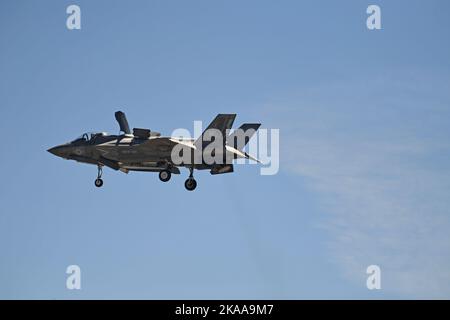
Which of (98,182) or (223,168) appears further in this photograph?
(98,182)

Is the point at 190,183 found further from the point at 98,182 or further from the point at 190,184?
the point at 98,182

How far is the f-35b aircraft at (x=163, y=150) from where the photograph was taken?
7131 centimetres

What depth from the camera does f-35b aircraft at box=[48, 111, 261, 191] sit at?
234ft

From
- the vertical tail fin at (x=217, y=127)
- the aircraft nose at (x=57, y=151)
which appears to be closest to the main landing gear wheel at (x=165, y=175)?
the vertical tail fin at (x=217, y=127)

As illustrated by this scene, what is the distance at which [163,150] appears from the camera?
7269 centimetres

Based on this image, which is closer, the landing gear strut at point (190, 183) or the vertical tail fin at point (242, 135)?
the vertical tail fin at point (242, 135)

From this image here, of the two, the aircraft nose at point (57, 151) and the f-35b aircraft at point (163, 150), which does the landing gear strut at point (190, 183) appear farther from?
the aircraft nose at point (57, 151)

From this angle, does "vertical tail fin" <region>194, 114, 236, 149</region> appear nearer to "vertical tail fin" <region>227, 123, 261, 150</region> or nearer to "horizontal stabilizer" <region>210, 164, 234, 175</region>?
"vertical tail fin" <region>227, 123, 261, 150</region>

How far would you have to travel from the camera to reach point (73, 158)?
76.8 m

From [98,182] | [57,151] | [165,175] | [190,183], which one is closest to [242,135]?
[190,183]
